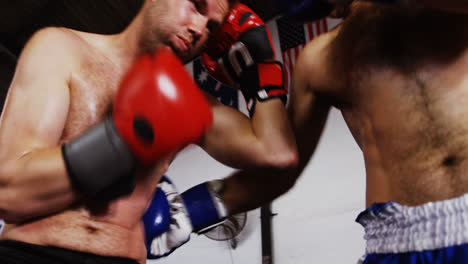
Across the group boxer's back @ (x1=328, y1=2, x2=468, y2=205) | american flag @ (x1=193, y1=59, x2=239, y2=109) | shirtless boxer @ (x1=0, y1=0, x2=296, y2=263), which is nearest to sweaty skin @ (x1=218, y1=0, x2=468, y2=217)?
boxer's back @ (x1=328, y1=2, x2=468, y2=205)

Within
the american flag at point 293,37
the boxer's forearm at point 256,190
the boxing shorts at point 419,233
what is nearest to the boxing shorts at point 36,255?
the boxer's forearm at point 256,190

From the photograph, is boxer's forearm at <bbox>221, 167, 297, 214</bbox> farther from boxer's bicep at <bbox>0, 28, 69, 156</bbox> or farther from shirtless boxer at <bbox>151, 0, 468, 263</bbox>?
boxer's bicep at <bbox>0, 28, 69, 156</bbox>

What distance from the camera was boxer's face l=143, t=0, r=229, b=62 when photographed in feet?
4.20

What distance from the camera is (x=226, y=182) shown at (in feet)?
4.98

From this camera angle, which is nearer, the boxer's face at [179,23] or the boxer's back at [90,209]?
the boxer's back at [90,209]

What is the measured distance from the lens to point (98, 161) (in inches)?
33.9

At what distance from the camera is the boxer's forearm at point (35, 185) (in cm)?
87

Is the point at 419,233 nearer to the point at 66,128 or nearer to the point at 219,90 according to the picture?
the point at 66,128

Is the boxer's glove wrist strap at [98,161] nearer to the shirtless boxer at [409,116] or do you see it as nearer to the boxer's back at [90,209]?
the boxer's back at [90,209]

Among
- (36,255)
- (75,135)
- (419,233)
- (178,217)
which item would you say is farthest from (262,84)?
(36,255)

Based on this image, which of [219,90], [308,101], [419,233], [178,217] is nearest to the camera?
[419,233]

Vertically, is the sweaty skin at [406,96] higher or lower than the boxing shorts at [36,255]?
higher

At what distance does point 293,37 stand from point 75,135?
3033mm

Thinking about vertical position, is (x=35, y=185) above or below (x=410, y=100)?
below
